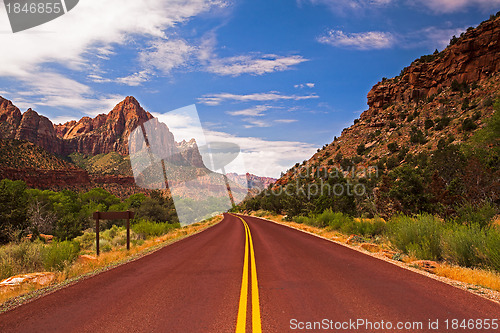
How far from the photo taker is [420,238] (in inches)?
434

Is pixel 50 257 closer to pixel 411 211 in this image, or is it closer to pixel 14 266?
pixel 14 266

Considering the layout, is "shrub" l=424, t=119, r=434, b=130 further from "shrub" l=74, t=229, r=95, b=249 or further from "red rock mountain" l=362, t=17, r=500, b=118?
"shrub" l=74, t=229, r=95, b=249

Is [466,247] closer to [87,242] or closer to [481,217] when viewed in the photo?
[481,217]

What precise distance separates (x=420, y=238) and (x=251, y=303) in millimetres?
8574

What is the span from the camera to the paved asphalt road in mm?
4516

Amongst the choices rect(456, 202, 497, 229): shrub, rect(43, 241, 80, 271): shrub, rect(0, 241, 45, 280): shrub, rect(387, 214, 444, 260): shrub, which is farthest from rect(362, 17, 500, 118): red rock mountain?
rect(0, 241, 45, 280): shrub

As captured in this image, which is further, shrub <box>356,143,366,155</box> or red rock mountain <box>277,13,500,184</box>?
shrub <box>356,143,366,155</box>

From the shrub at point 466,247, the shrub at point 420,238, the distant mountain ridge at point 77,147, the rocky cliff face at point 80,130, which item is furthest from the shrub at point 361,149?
the rocky cliff face at point 80,130

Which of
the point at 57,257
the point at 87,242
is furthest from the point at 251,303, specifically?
the point at 87,242

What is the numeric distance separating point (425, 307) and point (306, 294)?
2.20 m

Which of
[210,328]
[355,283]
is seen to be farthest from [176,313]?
[355,283]

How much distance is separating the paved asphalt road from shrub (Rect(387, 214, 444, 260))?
2.23 meters

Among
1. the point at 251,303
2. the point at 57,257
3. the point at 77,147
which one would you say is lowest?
the point at 251,303

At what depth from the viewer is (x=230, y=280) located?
7.69 m
